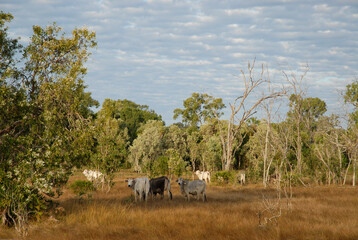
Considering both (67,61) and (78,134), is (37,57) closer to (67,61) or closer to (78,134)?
(67,61)

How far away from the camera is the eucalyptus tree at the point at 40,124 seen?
10.8m

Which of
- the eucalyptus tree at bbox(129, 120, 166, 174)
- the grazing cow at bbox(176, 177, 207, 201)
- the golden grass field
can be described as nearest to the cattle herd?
the grazing cow at bbox(176, 177, 207, 201)

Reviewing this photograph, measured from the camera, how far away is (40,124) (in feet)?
39.8

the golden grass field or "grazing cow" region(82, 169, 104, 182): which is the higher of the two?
"grazing cow" region(82, 169, 104, 182)

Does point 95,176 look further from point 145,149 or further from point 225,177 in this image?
point 145,149

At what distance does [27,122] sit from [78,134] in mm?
1698

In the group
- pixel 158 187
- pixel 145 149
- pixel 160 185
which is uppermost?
pixel 145 149

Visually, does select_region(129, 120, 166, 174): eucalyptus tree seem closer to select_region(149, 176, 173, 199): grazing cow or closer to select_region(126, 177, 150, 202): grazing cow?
select_region(149, 176, 173, 199): grazing cow

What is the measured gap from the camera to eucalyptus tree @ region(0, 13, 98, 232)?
35.3 feet

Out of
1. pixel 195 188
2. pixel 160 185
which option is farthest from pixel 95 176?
pixel 195 188

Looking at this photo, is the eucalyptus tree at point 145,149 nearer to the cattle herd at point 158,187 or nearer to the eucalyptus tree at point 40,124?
the cattle herd at point 158,187

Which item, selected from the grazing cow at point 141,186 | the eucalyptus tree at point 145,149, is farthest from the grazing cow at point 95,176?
the eucalyptus tree at point 145,149

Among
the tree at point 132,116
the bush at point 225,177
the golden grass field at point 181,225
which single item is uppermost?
the tree at point 132,116

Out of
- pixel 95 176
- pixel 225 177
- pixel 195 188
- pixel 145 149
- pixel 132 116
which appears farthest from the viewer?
pixel 132 116
